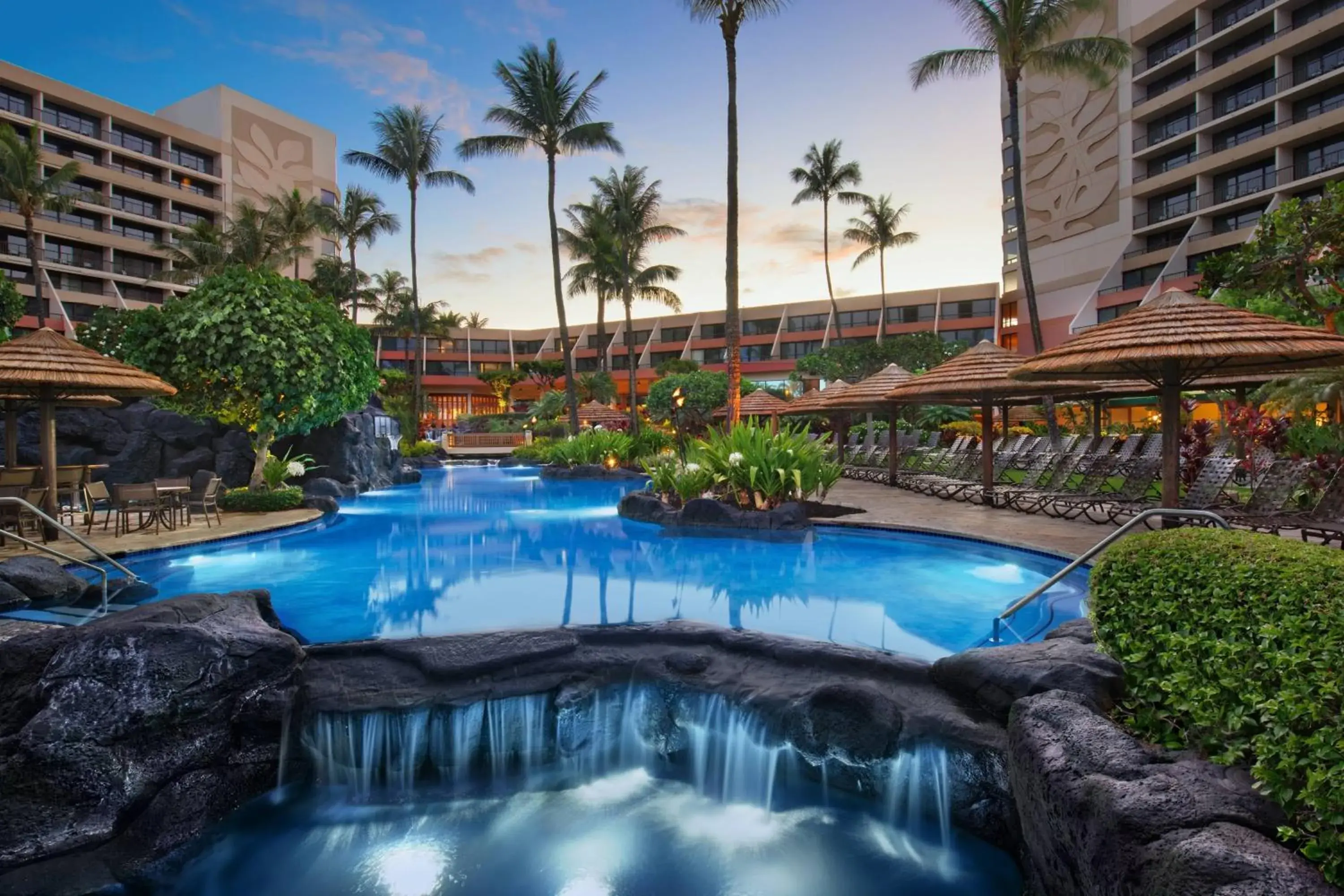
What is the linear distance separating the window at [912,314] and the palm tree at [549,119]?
1346 inches

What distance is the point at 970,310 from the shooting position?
53.5 m

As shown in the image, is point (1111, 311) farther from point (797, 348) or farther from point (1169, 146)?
point (797, 348)

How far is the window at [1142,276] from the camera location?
3703cm

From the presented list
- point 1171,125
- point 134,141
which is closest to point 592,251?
point 1171,125

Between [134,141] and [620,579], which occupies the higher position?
[134,141]

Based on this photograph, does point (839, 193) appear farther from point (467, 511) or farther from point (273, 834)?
point (273, 834)

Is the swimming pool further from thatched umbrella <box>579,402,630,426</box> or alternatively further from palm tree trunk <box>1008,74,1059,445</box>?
thatched umbrella <box>579,402,630,426</box>

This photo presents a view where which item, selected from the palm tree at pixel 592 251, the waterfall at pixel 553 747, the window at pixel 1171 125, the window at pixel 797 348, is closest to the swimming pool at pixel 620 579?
the waterfall at pixel 553 747

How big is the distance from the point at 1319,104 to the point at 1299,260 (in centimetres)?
2634

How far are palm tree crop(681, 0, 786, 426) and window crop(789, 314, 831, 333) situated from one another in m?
41.3

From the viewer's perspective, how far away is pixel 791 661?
17.0ft

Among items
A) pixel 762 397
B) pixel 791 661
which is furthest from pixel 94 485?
pixel 762 397

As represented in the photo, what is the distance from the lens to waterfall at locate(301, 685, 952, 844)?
469 cm

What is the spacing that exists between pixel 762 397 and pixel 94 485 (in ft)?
65.4
